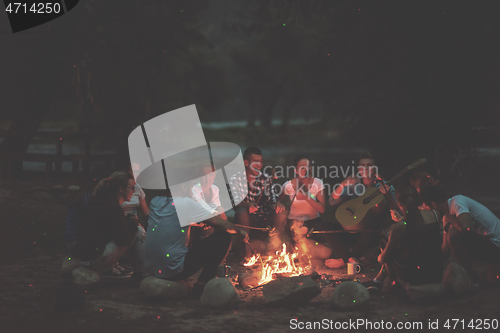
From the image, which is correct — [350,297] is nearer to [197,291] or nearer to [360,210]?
[197,291]

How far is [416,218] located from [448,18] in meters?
4.60

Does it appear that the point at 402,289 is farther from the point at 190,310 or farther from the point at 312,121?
the point at 312,121

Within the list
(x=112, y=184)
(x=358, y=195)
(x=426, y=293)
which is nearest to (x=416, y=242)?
(x=426, y=293)

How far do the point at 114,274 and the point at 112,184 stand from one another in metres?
1.21

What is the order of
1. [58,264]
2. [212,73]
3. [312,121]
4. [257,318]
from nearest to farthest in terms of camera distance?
1. [257,318]
2. [58,264]
3. [212,73]
4. [312,121]

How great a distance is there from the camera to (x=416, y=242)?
5.28 m

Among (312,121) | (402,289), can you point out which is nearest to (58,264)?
(402,289)

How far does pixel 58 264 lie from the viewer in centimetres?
698

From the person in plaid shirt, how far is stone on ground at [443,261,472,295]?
254 cm

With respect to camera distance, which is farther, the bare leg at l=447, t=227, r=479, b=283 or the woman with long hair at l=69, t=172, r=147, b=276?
the woman with long hair at l=69, t=172, r=147, b=276

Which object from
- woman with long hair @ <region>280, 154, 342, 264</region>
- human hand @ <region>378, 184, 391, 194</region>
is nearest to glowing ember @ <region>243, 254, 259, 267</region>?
woman with long hair @ <region>280, 154, 342, 264</region>

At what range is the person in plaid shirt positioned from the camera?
732 cm

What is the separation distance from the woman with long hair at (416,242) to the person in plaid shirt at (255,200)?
2.23m

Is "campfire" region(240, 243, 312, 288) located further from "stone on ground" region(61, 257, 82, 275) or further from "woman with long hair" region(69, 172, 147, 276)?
"stone on ground" region(61, 257, 82, 275)
